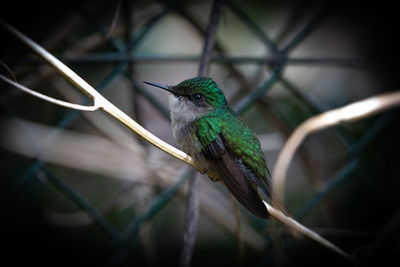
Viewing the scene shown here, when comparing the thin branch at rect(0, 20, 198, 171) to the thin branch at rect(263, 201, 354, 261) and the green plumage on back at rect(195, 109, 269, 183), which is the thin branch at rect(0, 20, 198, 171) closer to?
the thin branch at rect(263, 201, 354, 261)

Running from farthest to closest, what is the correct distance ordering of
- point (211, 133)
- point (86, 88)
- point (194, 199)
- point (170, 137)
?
point (170, 137) < point (211, 133) < point (194, 199) < point (86, 88)

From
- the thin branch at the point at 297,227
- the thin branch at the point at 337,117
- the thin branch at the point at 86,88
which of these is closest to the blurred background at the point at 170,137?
the thin branch at the point at 297,227

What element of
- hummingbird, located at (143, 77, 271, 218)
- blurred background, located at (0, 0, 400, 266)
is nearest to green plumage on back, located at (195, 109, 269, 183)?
hummingbird, located at (143, 77, 271, 218)

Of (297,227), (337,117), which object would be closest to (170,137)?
(337,117)

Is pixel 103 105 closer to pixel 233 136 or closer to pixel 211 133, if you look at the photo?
pixel 211 133

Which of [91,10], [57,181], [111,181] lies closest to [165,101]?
[111,181]

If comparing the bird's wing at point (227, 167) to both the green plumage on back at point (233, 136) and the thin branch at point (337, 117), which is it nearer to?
the green plumage on back at point (233, 136)

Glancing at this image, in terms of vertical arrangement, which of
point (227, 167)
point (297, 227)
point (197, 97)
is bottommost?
point (297, 227)
